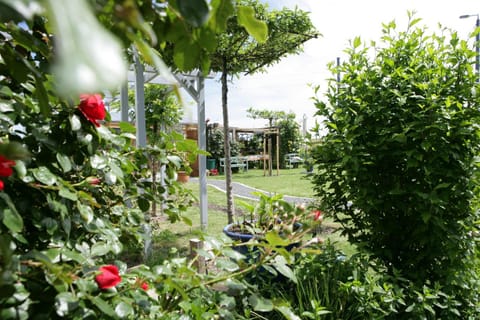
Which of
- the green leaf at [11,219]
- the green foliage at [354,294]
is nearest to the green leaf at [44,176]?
the green leaf at [11,219]

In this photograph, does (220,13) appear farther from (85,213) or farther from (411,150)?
(411,150)

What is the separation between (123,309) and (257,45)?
382 cm

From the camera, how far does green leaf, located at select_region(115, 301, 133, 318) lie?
23.6 inches

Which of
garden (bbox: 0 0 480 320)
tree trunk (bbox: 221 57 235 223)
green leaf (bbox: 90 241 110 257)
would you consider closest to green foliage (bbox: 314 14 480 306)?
garden (bbox: 0 0 480 320)

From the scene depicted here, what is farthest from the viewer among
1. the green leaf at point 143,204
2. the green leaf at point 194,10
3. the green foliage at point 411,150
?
the green foliage at point 411,150

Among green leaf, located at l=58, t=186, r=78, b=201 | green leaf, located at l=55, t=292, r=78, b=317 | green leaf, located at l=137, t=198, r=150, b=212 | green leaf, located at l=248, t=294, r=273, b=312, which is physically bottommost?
green leaf, located at l=248, t=294, r=273, b=312

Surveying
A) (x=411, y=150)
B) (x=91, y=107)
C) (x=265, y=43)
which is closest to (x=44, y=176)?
(x=91, y=107)

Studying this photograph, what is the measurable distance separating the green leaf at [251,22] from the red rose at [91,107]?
42cm

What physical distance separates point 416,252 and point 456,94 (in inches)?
34.1

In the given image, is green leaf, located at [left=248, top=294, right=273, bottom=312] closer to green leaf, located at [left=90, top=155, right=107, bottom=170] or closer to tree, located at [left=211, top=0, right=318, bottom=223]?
green leaf, located at [left=90, top=155, right=107, bottom=170]

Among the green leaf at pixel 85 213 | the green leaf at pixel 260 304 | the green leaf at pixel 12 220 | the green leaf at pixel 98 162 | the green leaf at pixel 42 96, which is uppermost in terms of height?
the green leaf at pixel 42 96

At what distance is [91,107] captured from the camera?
0.73 m

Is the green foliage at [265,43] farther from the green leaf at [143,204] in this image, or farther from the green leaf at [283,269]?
the green leaf at [283,269]

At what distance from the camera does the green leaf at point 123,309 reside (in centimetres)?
60
